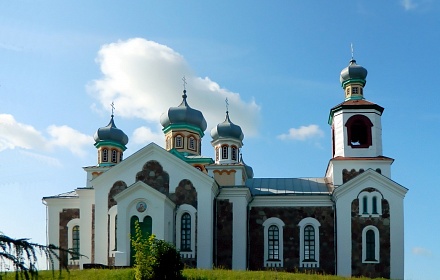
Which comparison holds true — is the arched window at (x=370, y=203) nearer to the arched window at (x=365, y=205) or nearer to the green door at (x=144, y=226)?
the arched window at (x=365, y=205)

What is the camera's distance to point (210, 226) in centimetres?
3041

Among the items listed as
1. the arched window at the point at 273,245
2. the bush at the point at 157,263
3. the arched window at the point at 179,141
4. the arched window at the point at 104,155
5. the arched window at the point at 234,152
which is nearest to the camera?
the bush at the point at 157,263

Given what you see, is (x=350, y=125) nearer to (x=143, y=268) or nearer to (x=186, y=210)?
(x=186, y=210)

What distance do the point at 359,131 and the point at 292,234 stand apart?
673 cm

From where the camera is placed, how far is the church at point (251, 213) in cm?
3017

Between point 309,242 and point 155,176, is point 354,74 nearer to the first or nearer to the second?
point 309,242

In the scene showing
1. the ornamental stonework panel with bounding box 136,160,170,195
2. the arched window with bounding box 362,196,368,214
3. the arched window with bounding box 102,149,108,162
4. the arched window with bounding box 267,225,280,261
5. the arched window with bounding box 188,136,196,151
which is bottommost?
the arched window with bounding box 267,225,280,261

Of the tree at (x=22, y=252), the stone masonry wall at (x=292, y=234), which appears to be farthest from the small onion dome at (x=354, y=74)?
the tree at (x=22, y=252)

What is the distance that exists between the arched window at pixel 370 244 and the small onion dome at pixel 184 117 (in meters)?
13.7

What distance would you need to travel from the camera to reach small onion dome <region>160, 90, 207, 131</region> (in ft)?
133

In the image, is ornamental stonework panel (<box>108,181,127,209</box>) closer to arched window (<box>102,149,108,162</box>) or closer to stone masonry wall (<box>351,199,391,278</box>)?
arched window (<box>102,149,108,162</box>)

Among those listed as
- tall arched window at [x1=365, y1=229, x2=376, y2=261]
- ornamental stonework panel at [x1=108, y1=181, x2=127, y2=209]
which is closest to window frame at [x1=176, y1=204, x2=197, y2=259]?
ornamental stonework panel at [x1=108, y1=181, x2=127, y2=209]

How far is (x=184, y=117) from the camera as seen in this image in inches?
1593

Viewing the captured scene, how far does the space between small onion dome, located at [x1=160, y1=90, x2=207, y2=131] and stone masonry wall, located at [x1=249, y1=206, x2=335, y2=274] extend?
962cm
